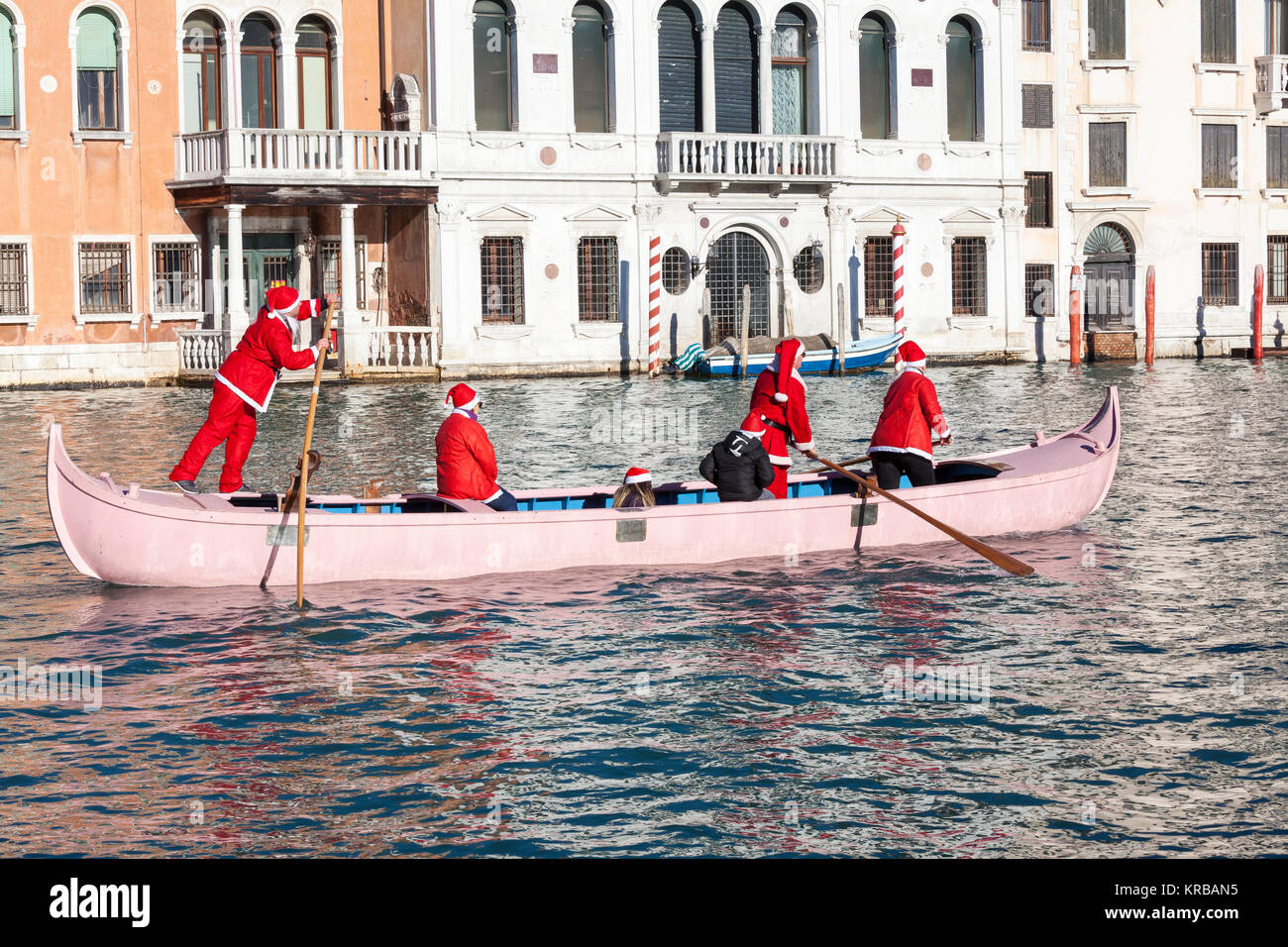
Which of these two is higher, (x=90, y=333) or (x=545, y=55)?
(x=545, y=55)

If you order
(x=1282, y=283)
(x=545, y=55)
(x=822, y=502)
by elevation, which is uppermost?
(x=545, y=55)

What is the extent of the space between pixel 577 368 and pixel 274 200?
6.70m

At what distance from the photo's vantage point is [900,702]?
9.77 metres

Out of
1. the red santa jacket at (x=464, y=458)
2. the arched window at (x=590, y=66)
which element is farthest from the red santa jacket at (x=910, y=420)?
the arched window at (x=590, y=66)

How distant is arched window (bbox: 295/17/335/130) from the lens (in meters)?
34.4

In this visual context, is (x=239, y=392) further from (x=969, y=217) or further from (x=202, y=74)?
(x=969, y=217)

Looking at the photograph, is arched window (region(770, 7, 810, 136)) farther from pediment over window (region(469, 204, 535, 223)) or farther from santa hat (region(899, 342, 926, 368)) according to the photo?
santa hat (region(899, 342, 926, 368))

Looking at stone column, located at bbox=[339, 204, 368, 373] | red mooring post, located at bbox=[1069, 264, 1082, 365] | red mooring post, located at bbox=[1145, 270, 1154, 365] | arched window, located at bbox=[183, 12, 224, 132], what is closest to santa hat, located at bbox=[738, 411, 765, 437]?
stone column, located at bbox=[339, 204, 368, 373]

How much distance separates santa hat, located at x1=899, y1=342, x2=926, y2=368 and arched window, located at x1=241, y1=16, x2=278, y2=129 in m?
22.4

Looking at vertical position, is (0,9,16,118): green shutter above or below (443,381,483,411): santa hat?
above

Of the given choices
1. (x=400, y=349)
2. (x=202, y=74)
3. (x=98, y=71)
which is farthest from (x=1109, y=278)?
(x=98, y=71)

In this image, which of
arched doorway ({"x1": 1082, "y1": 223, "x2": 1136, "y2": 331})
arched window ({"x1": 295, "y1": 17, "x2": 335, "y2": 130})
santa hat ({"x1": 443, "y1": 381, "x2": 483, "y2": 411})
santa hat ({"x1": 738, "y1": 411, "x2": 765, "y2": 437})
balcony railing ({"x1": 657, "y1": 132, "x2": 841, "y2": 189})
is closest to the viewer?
santa hat ({"x1": 443, "y1": 381, "x2": 483, "y2": 411})
